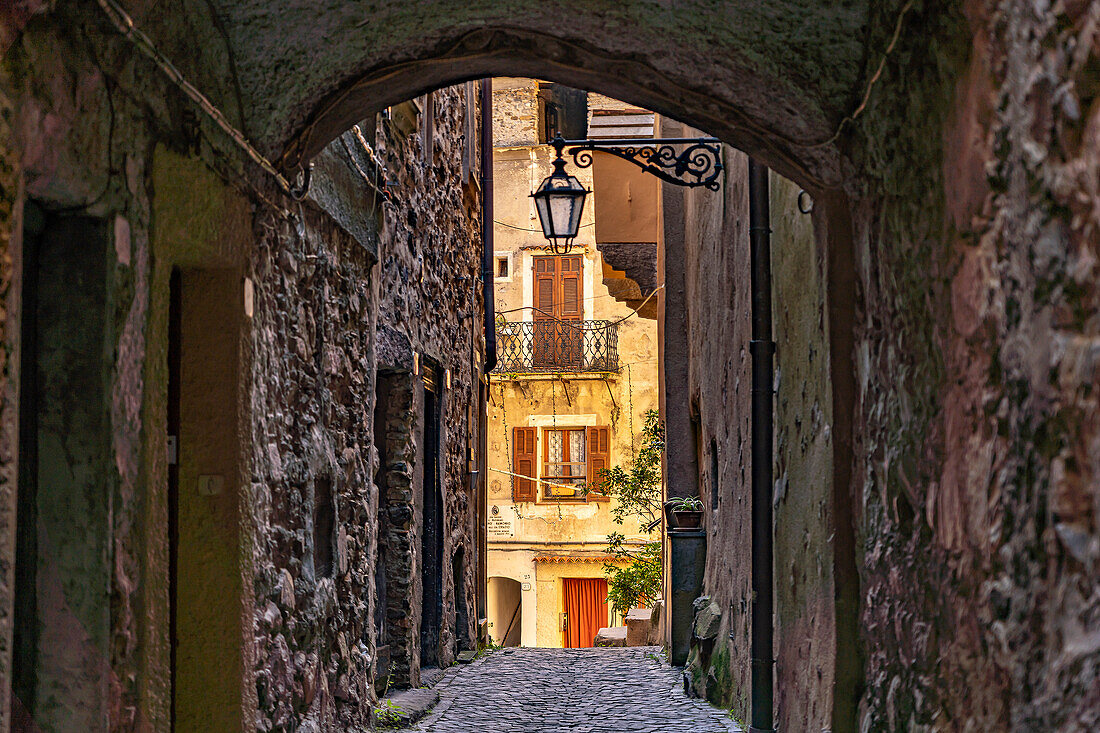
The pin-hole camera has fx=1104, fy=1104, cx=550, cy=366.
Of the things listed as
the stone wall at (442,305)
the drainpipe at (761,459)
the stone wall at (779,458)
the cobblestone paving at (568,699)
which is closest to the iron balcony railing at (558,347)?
the stone wall at (442,305)

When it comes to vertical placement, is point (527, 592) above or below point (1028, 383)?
below

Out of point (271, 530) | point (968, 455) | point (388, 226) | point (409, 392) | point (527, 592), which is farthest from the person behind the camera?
point (527, 592)

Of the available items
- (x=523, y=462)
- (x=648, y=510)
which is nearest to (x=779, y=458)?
(x=648, y=510)

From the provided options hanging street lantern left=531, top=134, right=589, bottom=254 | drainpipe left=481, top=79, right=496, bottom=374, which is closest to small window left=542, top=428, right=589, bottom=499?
drainpipe left=481, top=79, right=496, bottom=374

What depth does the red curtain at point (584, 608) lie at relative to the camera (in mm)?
20188

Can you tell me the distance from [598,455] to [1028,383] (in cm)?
1900

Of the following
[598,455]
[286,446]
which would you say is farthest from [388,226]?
[598,455]

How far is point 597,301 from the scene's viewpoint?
21578mm

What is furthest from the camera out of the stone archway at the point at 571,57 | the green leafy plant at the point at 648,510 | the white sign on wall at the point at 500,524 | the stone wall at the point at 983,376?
the white sign on wall at the point at 500,524

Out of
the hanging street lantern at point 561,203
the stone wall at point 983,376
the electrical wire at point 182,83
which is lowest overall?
the stone wall at point 983,376

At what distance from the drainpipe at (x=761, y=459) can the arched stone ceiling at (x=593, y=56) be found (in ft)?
4.71

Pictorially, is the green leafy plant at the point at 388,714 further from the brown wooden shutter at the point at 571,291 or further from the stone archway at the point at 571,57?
the brown wooden shutter at the point at 571,291

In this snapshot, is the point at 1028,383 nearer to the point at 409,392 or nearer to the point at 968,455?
the point at 968,455

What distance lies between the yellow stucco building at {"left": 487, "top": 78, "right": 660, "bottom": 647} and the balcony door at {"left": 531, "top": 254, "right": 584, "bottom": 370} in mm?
20
